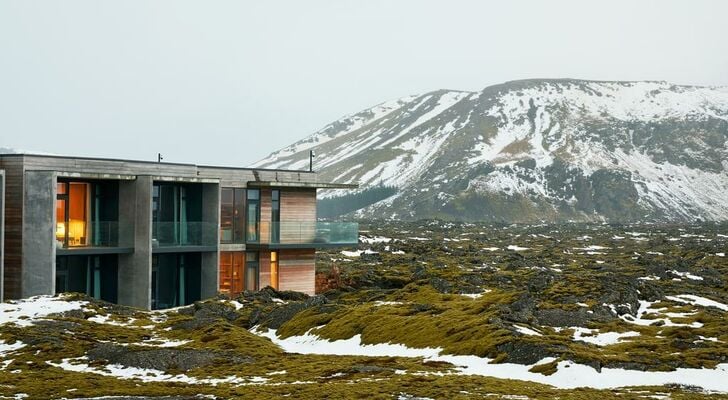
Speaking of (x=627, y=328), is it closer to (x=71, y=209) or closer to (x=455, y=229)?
(x=71, y=209)

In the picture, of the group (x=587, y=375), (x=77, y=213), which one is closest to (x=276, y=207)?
(x=77, y=213)

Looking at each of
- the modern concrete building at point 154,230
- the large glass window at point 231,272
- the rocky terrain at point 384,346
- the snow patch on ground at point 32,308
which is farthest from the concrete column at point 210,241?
the snow patch on ground at point 32,308

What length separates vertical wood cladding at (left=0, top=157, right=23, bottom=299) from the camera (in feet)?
136

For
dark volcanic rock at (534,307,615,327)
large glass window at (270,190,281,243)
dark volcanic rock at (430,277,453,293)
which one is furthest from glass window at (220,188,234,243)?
dark volcanic rock at (534,307,615,327)

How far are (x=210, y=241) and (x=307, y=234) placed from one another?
20.2ft

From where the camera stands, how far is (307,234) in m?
51.9

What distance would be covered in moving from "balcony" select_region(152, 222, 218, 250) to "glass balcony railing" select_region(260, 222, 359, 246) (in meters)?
3.40

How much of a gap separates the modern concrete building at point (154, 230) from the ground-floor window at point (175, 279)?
5 centimetres

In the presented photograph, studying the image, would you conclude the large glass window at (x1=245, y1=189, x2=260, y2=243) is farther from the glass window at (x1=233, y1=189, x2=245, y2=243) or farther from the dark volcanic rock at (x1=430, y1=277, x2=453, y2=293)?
the dark volcanic rock at (x1=430, y1=277, x2=453, y2=293)

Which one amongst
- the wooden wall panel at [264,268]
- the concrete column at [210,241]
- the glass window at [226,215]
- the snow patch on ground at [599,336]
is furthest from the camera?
the wooden wall panel at [264,268]

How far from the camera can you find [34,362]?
29781 millimetres

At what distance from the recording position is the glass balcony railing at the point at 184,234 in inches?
1818

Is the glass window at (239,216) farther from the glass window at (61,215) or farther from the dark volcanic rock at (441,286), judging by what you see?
the dark volcanic rock at (441,286)

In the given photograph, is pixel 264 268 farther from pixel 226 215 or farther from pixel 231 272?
pixel 226 215
